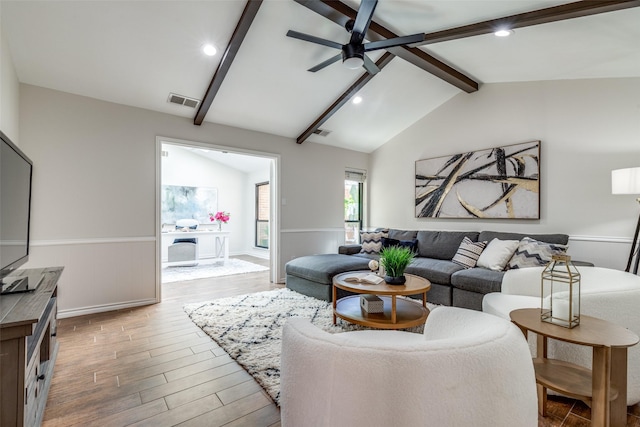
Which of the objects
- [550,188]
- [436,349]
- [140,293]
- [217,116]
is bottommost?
[140,293]

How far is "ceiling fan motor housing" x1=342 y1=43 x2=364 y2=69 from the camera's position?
102 inches

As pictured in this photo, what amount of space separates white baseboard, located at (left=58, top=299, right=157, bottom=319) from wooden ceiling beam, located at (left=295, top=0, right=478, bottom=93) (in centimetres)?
368

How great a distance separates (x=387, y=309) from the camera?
2.78 metres

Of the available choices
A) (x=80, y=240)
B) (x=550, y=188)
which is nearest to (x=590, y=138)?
(x=550, y=188)

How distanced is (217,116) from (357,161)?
2.83m

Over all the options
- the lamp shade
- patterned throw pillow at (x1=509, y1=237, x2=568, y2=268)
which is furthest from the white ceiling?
patterned throw pillow at (x1=509, y1=237, x2=568, y2=268)

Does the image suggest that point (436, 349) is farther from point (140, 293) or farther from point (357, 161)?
point (357, 161)

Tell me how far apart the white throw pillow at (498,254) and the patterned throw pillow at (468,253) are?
0.27 feet

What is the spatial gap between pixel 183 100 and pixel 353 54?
87.6 inches

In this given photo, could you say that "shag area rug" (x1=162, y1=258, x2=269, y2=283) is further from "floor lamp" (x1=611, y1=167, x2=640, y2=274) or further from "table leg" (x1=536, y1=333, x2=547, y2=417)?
"floor lamp" (x1=611, y1=167, x2=640, y2=274)

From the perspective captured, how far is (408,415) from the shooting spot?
740 mm

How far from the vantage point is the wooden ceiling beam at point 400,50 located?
2.55 meters

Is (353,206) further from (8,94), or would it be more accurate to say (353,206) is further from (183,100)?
(8,94)

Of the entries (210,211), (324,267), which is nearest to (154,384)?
(324,267)
